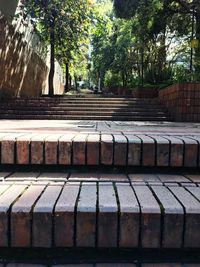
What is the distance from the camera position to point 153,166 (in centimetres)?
249

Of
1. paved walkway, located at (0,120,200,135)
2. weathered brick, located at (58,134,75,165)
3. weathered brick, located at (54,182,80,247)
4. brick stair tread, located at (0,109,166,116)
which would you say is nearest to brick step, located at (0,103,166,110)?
brick stair tread, located at (0,109,166,116)

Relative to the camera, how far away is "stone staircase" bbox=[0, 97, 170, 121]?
866 cm

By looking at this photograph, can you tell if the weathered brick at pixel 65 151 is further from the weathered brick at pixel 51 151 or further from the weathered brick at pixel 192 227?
the weathered brick at pixel 192 227

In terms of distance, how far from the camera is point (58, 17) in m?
14.1

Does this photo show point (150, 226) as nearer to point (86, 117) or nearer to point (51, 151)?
point (51, 151)

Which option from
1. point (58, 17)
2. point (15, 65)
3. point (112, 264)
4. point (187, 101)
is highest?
point (58, 17)

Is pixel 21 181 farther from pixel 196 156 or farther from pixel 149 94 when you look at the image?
pixel 149 94

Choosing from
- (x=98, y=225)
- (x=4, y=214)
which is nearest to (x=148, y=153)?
(x=98, y=225)

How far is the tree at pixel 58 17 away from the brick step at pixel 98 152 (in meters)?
11.2

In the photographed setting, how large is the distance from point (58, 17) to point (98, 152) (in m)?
12.6

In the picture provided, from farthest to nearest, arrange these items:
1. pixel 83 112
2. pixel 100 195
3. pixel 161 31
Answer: pixel 161 31 < pixel 83 112 < pixel 100 195

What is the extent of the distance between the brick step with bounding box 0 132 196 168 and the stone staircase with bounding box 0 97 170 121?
592 centimetres

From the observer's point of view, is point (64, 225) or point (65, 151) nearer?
point (64, 225)

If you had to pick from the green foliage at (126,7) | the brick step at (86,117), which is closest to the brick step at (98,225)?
the brick step at (86,117)
